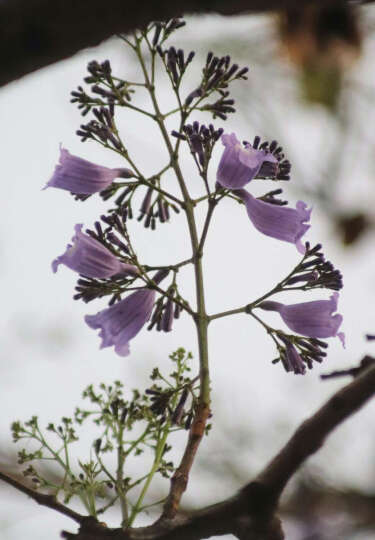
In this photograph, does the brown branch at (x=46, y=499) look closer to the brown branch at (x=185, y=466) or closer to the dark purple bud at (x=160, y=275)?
the brown branch at (x=185, y=466)

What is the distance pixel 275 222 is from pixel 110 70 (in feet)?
1.39

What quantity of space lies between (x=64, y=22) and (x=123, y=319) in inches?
30.8

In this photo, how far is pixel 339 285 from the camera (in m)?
1.43

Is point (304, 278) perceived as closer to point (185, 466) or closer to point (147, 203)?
point (147, 203)

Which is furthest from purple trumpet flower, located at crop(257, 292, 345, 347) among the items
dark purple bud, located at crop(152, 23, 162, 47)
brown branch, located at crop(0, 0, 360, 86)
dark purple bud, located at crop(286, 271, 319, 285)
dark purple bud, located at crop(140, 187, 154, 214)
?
brown branch, located at crop(0, 0, 360, 86)

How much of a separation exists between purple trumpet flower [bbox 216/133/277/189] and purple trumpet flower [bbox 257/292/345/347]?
249 millimetres

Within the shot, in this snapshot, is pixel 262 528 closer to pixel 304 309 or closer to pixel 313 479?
pixel 304 309

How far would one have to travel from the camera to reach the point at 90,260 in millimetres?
1336

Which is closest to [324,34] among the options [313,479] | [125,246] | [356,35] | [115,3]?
[356,35]

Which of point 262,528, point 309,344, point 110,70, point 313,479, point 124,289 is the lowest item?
point 313,479

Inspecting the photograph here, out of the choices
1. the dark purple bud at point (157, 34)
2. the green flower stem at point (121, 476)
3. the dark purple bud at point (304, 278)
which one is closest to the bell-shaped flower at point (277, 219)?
the dark purple bud at point (304, 278)

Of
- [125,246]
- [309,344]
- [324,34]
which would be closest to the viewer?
[125,246]

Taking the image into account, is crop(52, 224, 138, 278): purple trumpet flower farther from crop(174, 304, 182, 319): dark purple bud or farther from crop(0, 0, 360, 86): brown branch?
crop(0, 0, 360, 86): brown branch

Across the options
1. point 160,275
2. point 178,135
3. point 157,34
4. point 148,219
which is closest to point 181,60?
point 157,34
